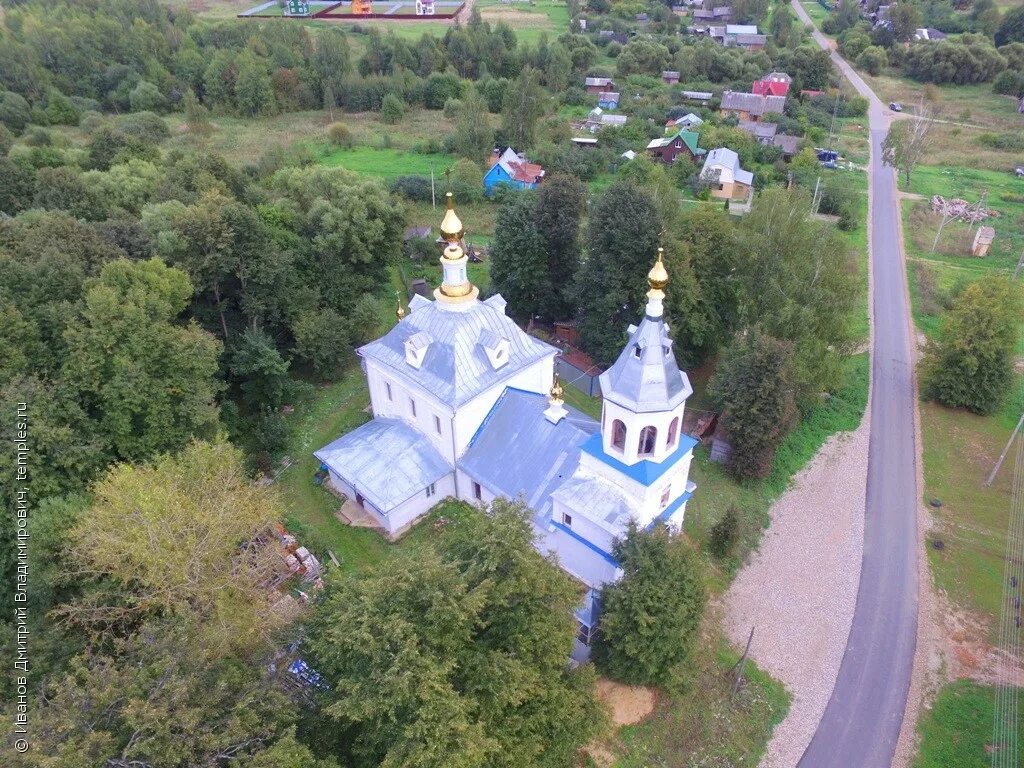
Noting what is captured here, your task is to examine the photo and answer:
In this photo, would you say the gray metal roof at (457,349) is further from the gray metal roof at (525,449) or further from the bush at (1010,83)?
the bush at (1010,83)

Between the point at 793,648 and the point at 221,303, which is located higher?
the point at 221,303

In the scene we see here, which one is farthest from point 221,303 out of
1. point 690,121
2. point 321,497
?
point 690,121

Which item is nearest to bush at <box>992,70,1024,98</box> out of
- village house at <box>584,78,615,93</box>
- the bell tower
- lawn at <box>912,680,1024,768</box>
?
village house at <box>584,78,615,93</box>

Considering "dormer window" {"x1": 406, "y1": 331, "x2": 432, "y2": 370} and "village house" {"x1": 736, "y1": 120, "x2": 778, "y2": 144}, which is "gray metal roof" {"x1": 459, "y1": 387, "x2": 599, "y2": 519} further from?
"village house" {"x1": 736, "y1": 120, "x2": 778, "y2": 144}

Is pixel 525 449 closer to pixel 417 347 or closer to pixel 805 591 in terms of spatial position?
pixel 417 347

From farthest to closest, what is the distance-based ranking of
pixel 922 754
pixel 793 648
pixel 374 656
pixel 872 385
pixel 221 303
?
pixel 872 385
pixel 221 303
pixel 793 648
pixel 922 754
pixel 374 656

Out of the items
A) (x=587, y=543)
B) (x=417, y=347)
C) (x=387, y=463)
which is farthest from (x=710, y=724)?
(x=417, y=347)

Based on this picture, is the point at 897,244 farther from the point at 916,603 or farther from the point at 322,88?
the point at 322,88
